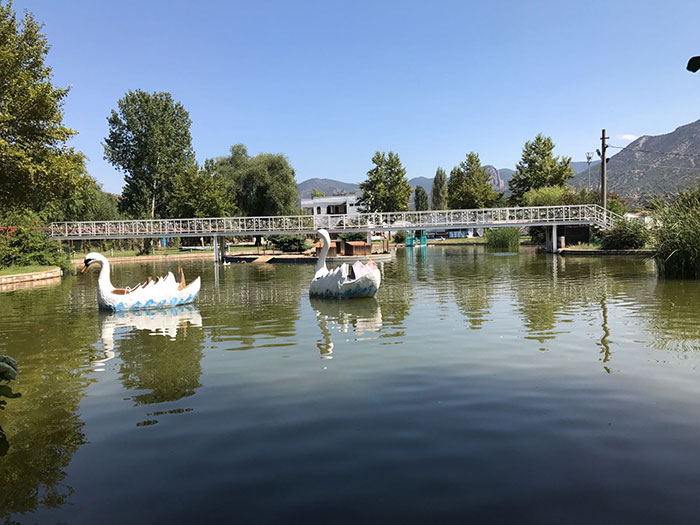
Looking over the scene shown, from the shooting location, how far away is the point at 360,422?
17.0ft

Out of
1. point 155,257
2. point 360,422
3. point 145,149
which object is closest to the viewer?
point 360,422

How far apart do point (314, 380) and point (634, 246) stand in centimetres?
3082

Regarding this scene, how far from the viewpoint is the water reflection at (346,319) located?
31.4 ft

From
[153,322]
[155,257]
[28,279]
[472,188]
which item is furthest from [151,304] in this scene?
[472,188]

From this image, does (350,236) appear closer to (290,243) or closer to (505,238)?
(290,243)

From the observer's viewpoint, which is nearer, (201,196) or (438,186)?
(201,196)

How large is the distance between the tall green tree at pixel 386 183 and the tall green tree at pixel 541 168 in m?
12.5

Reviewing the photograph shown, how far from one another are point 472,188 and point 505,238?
22.5m

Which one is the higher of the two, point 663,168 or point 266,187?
point 663,168

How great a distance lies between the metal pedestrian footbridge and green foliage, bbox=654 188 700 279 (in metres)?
21.5

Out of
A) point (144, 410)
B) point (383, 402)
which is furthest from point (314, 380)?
point (144, 410)

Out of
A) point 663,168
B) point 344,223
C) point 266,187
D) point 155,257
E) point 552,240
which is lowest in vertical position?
point 155,257

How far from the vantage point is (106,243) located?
57.4 meters

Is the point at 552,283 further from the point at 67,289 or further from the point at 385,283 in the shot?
the point at 67,289
